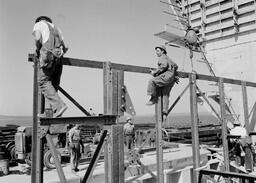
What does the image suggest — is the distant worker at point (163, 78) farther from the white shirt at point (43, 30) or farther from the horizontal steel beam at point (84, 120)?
the white shirt at point (43, 30)

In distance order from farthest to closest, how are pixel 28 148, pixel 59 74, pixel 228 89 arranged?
1. pixel 228 89
2. pixel 28 148
3. pixel 59 74

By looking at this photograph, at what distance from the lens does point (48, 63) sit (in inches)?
190

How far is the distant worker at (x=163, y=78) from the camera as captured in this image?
6.76 meters

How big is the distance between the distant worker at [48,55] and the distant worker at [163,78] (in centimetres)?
258

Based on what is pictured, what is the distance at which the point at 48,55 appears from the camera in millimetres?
4793

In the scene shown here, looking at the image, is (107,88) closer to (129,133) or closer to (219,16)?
(129,133)

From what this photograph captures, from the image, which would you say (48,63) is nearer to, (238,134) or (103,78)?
(103,78)

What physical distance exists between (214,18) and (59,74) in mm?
11102

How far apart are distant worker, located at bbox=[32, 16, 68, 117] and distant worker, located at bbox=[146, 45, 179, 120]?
2.58 metres

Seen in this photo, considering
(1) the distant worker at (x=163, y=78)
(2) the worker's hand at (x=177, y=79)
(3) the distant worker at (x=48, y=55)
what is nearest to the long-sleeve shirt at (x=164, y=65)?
(1) the distant worker at (x=163, y=78)

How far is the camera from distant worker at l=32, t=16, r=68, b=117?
189 inches

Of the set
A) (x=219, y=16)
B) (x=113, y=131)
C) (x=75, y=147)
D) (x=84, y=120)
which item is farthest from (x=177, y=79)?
(x=219, y=16)

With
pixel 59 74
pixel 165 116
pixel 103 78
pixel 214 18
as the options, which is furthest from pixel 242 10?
pixel 59 74

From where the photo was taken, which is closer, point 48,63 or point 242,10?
point 48,63
